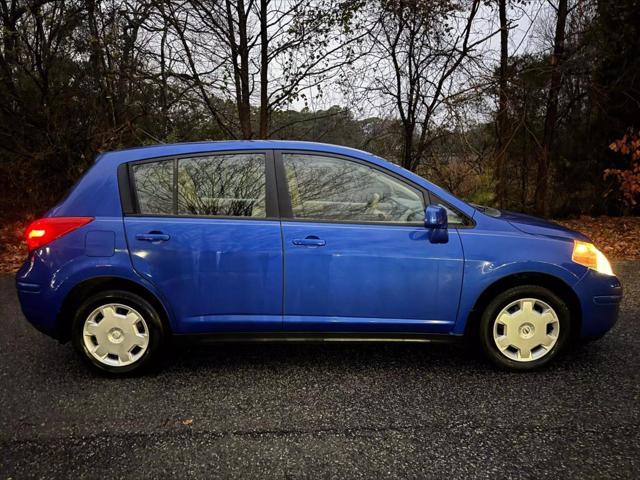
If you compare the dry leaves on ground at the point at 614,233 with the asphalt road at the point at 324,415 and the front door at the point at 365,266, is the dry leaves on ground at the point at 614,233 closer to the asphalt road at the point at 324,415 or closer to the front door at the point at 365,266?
the asphalt road at the point at 324,415

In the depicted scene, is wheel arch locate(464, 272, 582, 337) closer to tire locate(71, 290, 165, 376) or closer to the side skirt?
the side skirt

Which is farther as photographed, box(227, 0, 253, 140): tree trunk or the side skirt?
box(227, 0, 253, 140): tree trunk

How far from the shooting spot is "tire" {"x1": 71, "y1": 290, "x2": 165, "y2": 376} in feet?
10.3

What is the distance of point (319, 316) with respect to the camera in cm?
314

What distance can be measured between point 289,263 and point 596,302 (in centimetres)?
213

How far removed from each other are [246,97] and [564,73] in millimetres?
6924

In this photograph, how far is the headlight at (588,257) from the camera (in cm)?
321

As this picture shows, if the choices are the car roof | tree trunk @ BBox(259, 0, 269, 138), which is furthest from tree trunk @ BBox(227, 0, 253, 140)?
the car roof

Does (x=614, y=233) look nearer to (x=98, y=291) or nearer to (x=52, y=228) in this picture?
(x=98, y=291)

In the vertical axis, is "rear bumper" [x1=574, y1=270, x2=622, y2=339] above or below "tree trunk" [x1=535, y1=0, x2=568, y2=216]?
below

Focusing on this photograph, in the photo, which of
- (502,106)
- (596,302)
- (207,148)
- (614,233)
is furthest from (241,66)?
(614,233)

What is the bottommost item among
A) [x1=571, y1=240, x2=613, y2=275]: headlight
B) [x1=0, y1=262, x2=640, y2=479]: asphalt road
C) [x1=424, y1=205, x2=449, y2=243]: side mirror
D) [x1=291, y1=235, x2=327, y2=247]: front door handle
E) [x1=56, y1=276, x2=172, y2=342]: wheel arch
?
[x1=0, y1=262, x2=640, y2=479]: asphalt road

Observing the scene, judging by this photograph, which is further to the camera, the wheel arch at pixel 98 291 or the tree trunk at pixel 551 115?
the tree trunk at pixel 551 115

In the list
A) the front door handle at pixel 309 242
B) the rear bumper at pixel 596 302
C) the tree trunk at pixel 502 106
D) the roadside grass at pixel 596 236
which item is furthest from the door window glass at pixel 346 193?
the tree trunk at pixel 502 106
